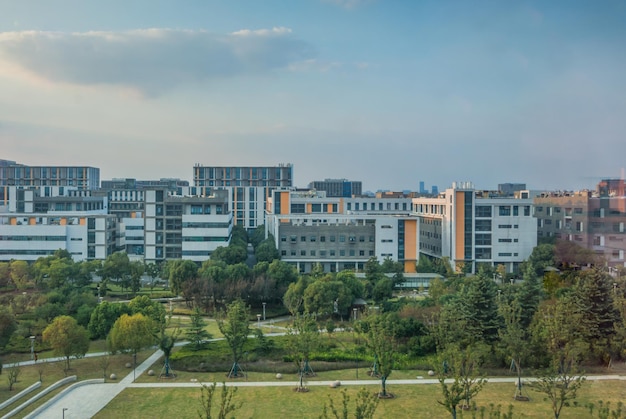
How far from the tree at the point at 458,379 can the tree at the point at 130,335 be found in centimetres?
867

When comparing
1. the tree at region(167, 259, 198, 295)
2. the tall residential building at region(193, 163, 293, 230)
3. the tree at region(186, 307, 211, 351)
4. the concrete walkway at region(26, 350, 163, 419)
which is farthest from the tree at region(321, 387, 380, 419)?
the tall residential building at region(193, 163, 293, 230)

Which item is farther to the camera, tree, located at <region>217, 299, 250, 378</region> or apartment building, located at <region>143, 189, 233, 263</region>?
apartment building, located at <region>143, 189, 233, 263</region>

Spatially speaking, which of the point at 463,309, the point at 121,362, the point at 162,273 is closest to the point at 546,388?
the point at 463,309

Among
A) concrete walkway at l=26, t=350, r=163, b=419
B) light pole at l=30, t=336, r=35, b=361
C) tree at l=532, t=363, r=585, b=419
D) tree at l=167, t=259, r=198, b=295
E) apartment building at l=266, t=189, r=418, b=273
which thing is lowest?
concrete walkway at l=26, t=350, r=163, b=419

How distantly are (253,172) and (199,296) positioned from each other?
141 feet

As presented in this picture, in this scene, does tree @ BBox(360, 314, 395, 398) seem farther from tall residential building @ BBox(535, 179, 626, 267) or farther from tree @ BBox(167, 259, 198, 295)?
tree @ BBox(167, 259, 198, 295)

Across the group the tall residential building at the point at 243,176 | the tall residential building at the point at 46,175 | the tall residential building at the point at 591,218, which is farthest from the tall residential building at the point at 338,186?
the tall residential building at the point at 591,218

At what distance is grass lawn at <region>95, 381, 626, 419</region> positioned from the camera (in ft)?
41.3

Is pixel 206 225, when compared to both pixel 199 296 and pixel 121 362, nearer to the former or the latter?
pixel 199 296

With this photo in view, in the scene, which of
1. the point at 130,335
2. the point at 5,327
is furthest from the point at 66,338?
the point at 5,327

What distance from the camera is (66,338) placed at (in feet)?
50.8

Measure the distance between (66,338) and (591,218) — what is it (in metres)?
24.6

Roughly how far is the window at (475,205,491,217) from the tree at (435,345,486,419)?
21784 millimetres

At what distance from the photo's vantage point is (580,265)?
92.9ft
